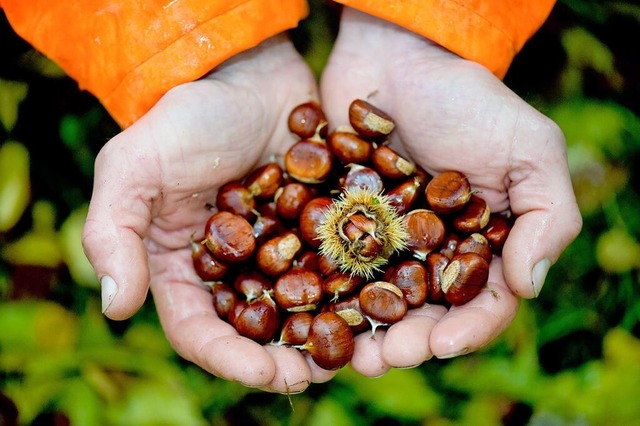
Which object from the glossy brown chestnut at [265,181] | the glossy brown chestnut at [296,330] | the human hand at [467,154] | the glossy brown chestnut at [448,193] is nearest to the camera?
the human hand at [467,154]

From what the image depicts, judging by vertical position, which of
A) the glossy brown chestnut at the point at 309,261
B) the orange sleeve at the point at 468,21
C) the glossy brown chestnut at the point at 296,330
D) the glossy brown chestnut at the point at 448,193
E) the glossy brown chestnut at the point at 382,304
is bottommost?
the glossy brown chestnut at the point at 296,330

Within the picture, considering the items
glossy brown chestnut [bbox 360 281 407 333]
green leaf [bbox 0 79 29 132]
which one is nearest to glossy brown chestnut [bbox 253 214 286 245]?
glossy brown chestnut [bbox 360 281 407 333]

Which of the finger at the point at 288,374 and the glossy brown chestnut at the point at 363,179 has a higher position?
the glossy brown chestnut at the point at 363,179

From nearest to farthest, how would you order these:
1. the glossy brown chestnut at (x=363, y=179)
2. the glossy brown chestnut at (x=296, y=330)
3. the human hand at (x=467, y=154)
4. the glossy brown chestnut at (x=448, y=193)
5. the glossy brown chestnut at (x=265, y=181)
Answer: the human hand at (x=467, y=154)
the glossy brown chestnut at (x=296, y=330)
the glossy brown chestnut at (x=448, y=193)
the glossy brown chestnut at (x=363, y=179)
the glossy brown chestnut at (x=265, y=181)

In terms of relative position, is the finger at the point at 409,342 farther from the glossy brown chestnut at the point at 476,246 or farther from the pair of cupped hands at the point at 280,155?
the glossy brown chestnut at the point at 476,246

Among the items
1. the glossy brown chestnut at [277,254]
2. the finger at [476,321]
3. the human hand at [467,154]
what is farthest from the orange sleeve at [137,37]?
the finger at [476,321]

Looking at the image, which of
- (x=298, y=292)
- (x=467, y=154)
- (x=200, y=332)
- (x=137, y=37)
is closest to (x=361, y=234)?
(x=298, y=292)

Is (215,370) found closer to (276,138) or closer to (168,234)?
(168,234)

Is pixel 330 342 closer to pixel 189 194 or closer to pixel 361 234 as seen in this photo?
pixel 361 234

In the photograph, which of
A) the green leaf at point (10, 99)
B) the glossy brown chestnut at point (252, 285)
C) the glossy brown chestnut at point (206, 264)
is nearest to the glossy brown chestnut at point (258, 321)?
the glossy brown chestnut at point (252, 285)

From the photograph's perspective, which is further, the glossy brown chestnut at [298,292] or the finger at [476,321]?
the glossy brown chestnut at [298,292]
